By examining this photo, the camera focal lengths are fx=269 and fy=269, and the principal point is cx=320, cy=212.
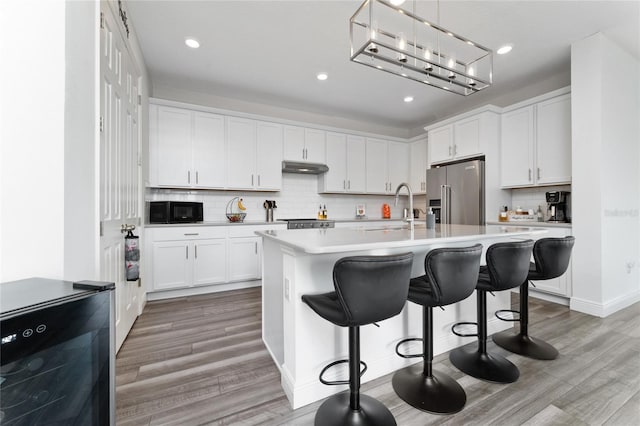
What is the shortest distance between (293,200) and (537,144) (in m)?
3.61

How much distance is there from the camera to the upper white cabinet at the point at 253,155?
395 cm

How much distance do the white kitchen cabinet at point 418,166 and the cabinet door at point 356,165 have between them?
42.2 inches

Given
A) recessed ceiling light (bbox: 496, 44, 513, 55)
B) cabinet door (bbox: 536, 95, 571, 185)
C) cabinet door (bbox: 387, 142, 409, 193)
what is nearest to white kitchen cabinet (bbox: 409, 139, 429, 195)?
cabinet door (bbox: 387, 142, 409, 193)

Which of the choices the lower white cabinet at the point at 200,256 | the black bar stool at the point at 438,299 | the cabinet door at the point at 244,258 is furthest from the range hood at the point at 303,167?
the black bar stool at the point at 438,299

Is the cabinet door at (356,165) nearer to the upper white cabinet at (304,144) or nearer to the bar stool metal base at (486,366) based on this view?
the upper white cabinet at (304,144)

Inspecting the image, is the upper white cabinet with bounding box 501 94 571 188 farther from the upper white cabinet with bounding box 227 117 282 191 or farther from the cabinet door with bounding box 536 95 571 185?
the upper white cabinet with bounding box 227 117 282 191

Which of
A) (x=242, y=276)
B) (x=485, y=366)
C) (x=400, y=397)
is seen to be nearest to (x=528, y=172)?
(x=485, y=366)

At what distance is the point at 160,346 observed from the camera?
2.17 meters

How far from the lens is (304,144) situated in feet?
14.7

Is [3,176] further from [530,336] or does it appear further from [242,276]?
[530,336]

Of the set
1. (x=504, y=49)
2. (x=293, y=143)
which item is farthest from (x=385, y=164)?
(x=504, y=49)

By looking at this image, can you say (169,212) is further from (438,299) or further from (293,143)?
(438,299)

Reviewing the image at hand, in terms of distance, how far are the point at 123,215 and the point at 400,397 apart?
2416mm

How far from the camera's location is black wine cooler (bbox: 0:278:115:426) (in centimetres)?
56
